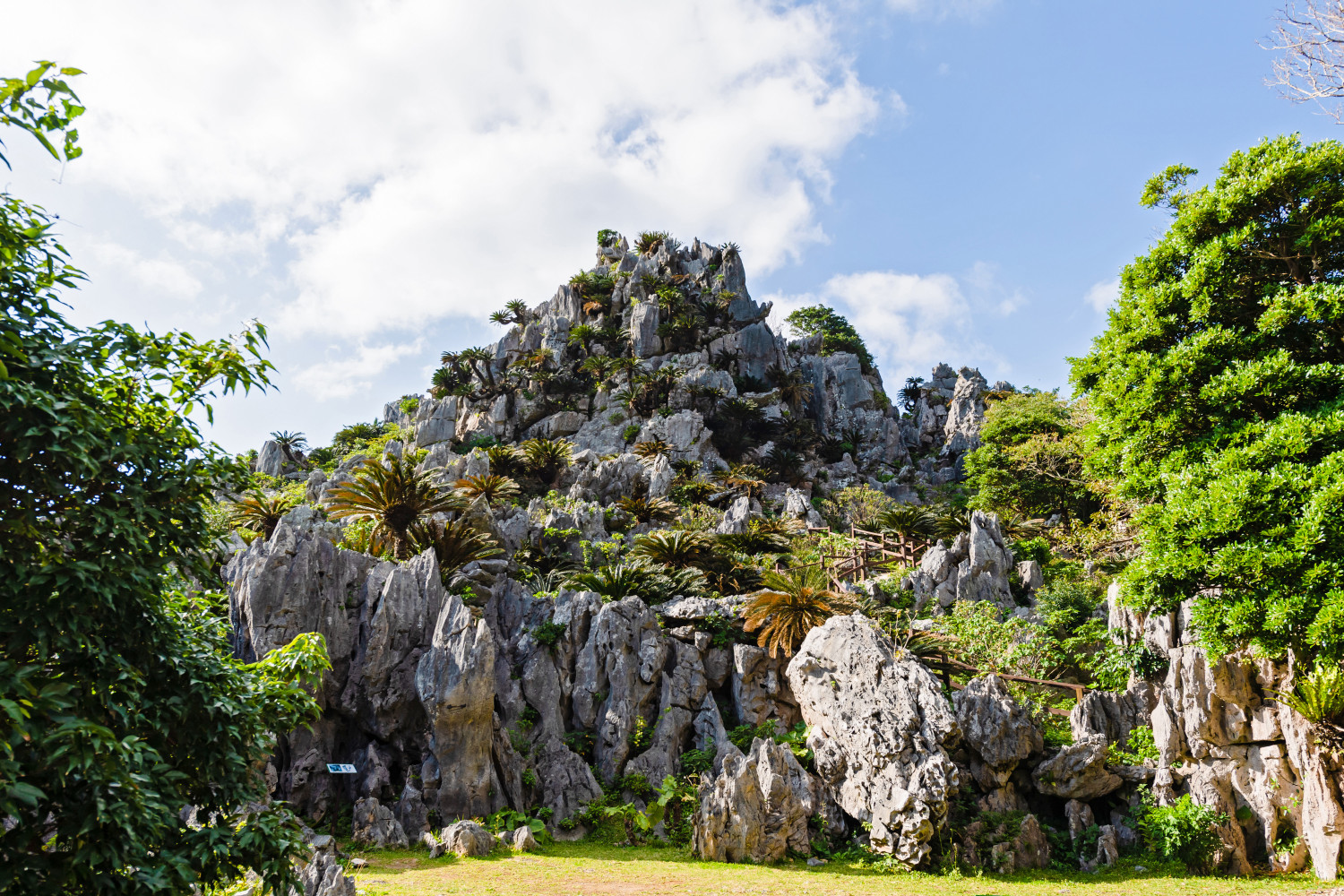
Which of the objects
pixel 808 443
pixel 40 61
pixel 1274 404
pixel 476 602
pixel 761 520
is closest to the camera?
pixel 40 61

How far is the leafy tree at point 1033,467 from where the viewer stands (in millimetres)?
32500

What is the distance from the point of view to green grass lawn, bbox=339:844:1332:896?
10.7 metres

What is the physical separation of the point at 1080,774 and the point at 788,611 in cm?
688

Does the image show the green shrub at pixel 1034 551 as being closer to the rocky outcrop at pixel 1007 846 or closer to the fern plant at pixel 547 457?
the rocky outcrop at pixel 1007 846

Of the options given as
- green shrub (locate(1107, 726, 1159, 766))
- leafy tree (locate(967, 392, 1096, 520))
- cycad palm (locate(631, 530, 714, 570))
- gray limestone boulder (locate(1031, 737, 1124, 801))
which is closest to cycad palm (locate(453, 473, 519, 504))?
cycad palm (locate(631, 530, 714, 570))

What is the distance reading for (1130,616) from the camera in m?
15.7

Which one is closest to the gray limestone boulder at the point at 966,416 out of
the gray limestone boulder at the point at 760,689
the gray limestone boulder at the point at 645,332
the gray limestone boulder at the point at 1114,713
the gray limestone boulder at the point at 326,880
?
the gray limestone boulder at the point at 645,332

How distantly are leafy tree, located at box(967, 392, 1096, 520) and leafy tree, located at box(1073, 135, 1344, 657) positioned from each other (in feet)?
60.6

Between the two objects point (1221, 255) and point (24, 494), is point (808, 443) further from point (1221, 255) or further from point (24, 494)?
point (24, 494)

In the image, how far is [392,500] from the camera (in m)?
21.5

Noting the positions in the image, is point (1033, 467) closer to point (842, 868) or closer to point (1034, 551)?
point (1034, 551)

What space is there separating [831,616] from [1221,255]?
1064 centimetres

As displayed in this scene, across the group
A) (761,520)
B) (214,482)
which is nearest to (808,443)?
(761,520)

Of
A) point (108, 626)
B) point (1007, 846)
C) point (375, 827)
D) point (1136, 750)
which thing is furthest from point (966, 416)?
point (108, 626)
